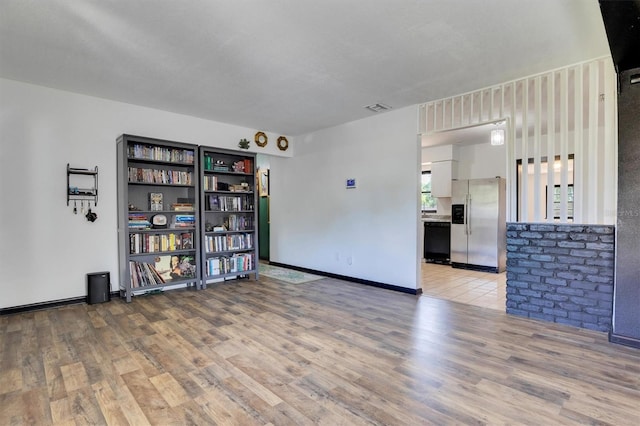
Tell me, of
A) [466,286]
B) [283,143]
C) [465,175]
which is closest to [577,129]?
[466,286]

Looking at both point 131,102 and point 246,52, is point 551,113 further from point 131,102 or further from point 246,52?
point 131,102

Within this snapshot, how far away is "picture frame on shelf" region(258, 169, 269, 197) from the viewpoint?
7604 mm

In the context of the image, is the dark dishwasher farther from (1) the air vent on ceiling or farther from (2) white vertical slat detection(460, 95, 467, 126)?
(1) the air vent on ceiling

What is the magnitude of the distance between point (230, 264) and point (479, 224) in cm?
481

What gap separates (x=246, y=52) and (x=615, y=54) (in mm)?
3007

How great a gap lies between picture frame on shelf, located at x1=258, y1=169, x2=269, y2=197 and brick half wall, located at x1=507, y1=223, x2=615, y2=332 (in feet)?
17.1

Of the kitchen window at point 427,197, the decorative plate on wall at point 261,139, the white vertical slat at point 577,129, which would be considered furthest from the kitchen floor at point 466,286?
the decorative plate on wall at point 261,139

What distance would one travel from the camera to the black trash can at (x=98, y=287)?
4.05 m

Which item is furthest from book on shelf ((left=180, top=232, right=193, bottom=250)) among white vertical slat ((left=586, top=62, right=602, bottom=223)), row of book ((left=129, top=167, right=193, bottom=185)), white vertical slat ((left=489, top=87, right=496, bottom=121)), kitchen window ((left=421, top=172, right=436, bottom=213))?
kitchen window ((left=421, top=172, right=436, bottom=213))

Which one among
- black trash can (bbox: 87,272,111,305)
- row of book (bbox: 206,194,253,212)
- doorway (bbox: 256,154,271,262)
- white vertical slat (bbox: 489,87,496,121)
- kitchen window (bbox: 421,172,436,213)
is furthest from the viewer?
kitchen window (bbox: 421,172,436,213)

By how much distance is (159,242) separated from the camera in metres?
4.55

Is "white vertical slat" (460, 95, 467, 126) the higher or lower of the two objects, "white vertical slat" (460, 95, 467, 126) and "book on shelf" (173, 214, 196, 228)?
the higher

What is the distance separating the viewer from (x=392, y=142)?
4.82m

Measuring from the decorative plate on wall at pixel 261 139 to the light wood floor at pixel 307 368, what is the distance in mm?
3183
